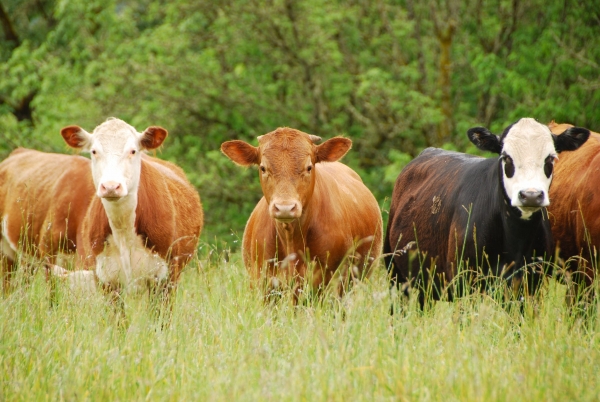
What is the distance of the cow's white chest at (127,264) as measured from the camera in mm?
6398

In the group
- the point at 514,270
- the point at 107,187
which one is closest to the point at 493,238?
the point at 514,270

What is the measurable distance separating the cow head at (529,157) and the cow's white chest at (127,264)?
273 cm

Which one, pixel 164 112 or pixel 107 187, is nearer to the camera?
pixel 107 187

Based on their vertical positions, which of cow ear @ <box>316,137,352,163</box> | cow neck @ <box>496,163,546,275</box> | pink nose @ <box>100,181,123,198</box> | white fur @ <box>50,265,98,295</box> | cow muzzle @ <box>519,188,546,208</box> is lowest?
white fur @ <box>50,265,98,295</box>

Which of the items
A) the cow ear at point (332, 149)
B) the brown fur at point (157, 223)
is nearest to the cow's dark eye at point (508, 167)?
the cow ear at point (332, 149)

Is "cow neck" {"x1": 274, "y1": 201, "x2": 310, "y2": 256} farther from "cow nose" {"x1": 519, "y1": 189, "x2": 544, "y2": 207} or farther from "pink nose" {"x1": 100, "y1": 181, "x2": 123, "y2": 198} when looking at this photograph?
"cow nose" {"x1": 519, "y1": 189, "x2": 544, "y2": 207}

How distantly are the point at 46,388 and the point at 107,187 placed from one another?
6.75 ft

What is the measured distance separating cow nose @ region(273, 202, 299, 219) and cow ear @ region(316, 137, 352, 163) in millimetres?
834

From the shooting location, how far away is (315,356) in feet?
14.0

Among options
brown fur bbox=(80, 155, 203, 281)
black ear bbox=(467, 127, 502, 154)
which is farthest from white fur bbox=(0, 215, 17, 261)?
black ear bbox=(467, 127, 502, 154)

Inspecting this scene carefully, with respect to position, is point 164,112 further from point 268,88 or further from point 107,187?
point 107,187

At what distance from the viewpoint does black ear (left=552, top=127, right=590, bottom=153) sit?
18.9 ft

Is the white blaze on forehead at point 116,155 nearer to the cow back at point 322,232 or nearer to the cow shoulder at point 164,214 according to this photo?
the cow shoulder at point 164,214

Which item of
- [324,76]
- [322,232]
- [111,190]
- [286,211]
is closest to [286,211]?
[286,211]
